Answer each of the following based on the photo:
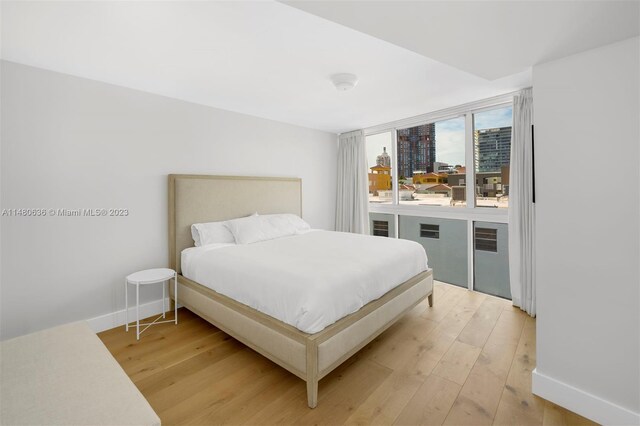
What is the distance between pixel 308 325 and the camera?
1801 mm

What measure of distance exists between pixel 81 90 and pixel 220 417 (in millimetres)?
2994

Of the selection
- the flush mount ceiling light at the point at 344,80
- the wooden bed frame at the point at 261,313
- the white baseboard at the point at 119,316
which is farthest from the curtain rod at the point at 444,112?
the white baseboard at the point at 119,316

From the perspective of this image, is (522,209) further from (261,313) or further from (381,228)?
(261,313)

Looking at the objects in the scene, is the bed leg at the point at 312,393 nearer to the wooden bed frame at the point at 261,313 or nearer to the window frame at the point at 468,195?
the wooden bed frame at the point at 261,313

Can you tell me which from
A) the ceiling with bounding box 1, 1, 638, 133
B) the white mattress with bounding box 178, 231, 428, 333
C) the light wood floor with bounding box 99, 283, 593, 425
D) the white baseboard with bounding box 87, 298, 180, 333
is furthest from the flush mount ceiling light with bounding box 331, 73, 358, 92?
the white baseboard with bounding box 87, 298, 180, 333

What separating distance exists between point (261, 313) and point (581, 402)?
205 centimetres

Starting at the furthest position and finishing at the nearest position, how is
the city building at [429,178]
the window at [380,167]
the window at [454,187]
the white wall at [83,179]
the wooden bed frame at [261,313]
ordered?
the window at [380,167] → the city building at [429,178] → the window at [454,187] → the white wall at [83,179] → the wooden bed frame at [261,313]

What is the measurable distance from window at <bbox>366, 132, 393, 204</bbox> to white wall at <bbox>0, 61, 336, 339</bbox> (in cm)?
257

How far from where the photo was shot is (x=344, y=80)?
259 cm

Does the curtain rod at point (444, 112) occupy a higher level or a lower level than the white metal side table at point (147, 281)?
higher

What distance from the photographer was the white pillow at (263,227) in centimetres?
334

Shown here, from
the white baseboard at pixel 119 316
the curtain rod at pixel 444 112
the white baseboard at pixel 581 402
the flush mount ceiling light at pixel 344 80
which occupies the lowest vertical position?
the white baseboard at pixel 581 402

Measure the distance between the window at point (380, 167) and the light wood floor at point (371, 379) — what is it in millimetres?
2385

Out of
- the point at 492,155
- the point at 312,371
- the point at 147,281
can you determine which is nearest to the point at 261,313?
the point at 312,371
